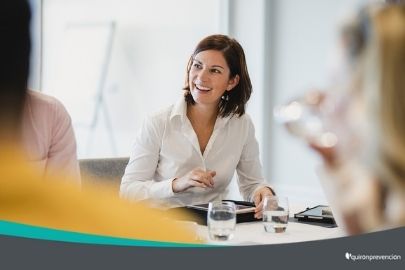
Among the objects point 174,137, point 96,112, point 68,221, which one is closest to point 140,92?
point 96,112

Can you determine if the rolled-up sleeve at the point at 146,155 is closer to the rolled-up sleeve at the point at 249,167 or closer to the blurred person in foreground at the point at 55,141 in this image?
the rolled-up sleeve at the point at 249,167

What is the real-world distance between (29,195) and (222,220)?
0.54 meters

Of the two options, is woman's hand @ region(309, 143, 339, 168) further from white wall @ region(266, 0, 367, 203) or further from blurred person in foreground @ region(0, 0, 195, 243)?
white wall @ region(266, 0, 367, 203)

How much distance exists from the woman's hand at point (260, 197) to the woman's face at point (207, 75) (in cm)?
27

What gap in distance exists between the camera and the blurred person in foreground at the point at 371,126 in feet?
1.18

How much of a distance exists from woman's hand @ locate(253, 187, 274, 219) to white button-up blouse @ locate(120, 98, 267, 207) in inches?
3.2

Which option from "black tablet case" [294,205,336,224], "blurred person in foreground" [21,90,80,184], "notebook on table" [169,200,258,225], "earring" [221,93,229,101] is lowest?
"black tablet case" [294,205,336,224]

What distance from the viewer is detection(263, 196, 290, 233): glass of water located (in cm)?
98

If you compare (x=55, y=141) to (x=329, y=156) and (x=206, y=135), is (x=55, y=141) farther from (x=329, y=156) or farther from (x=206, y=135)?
(x=206, y=135)

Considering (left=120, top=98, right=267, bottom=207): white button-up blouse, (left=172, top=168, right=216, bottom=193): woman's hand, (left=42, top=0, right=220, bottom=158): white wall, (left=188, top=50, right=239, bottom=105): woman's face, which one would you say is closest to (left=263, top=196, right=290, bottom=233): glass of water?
(left=172, top=168, right=216, bottom=193): woman's hand

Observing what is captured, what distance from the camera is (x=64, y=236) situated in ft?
1.58

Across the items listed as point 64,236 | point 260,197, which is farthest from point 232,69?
point 64,236

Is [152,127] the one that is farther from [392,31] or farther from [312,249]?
[392,31]

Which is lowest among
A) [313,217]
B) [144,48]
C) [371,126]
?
[313,217]
